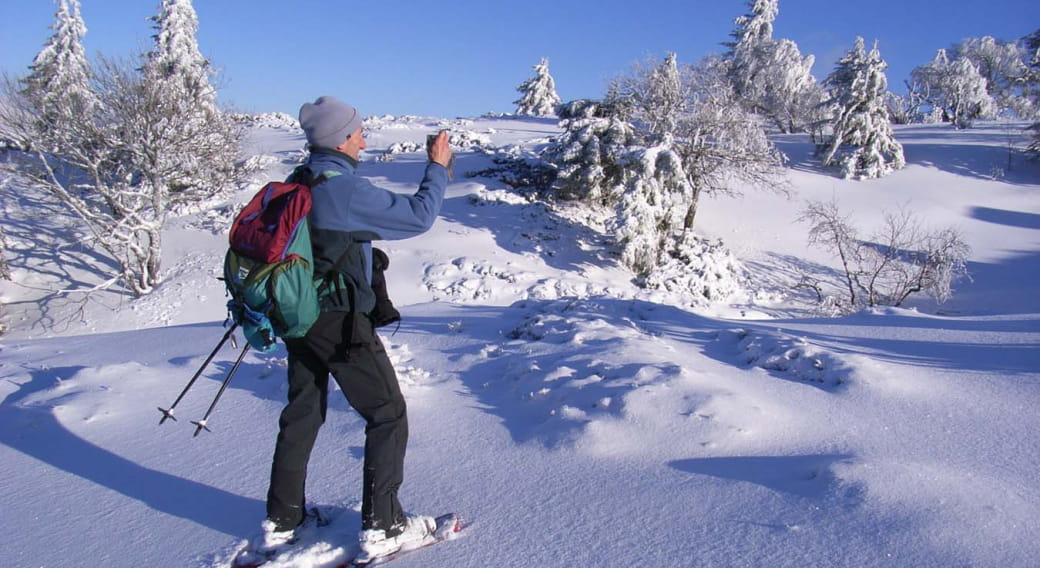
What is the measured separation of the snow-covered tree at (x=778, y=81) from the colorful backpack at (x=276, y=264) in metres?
39.4

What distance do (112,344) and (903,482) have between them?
7.61m

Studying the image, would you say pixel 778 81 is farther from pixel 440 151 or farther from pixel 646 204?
pixel 440 151

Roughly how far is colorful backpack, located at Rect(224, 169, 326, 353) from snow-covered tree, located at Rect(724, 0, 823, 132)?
1550 inches

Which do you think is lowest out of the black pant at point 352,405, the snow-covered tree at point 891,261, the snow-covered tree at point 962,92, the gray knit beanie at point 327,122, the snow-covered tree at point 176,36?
the snow-covered tree at point 891,261

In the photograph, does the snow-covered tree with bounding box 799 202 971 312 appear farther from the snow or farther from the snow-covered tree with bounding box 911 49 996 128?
the snow-covered tree with bounding box 911 49 996 128

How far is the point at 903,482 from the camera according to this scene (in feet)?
8.00

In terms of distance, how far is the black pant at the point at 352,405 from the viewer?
2.30 metres

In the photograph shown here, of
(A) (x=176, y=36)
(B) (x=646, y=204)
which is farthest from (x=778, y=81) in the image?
(A) (x=176, y=36)

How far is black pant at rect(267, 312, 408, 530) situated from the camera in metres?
2.30

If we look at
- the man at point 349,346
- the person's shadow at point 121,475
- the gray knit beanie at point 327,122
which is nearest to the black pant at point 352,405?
the man at point 349,346

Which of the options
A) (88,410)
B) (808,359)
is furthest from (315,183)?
(808,359)

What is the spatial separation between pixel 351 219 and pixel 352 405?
2.29ft

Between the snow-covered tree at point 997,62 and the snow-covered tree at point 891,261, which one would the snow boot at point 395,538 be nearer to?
the snow-covered tree at point 891,261

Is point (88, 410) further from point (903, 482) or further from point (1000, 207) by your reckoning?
point (1000, 207)
